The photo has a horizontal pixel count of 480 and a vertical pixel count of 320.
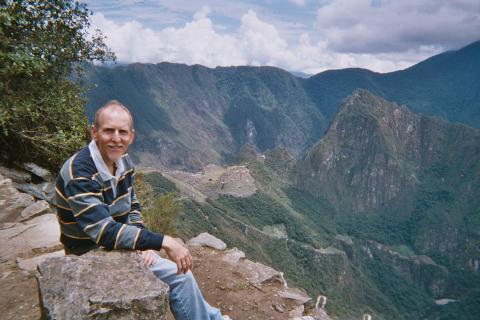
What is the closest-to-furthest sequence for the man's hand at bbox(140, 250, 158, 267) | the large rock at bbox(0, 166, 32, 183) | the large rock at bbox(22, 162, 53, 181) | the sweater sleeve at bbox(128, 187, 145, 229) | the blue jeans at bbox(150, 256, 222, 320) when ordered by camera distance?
the man's hand at bbox(140, 250, 158, 267) < the blue jeans at bbox(150, 256, 222, 320) < the sweater sleeve at bbox(128, 187, 145, 229) < the large rock at bbox(0, 166, 32, 183) < the large rock at bbox(22, 162, 53, 181)

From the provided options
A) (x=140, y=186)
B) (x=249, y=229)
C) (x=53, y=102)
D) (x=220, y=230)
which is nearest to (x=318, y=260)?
(x=249, y=229)

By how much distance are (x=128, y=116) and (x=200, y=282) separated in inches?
358

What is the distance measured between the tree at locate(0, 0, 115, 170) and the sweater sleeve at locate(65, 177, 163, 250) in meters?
8.00

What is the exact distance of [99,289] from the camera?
432 cm

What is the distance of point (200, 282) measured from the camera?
13.0 meters

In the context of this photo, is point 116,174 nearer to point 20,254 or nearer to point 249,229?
point 20,254

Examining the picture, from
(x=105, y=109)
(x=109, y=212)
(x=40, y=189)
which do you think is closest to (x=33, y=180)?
(x=40, y=189)

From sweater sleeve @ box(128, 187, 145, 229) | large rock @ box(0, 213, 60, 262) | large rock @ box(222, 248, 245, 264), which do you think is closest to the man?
sweater sleeve @ box(128, 187, 145, 229)

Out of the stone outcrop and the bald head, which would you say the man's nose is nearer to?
the bald head

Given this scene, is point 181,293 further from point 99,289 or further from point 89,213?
point 89,213

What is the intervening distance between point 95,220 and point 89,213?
125 mm

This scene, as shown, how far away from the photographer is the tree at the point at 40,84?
40.0ft

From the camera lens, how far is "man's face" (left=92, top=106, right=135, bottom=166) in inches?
209

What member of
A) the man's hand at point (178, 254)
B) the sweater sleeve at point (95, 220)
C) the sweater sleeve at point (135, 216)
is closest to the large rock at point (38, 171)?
the sweater sleeve at point (135, 216)
